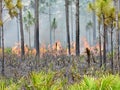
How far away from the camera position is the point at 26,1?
131 meters

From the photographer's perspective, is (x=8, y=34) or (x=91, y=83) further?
(x=8, y=34)

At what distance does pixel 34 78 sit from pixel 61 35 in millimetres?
103144

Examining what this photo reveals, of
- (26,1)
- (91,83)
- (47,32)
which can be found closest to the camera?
(91,83)

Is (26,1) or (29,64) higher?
(26,1)

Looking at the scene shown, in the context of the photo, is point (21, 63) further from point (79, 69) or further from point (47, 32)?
point (47, 32)

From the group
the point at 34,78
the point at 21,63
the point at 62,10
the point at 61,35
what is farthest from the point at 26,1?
the point at 34,78

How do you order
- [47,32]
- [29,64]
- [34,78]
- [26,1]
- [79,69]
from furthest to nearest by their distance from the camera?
[26,1], [47,32], [29,64], [79,69], [34,78]

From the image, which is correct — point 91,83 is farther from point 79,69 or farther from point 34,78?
point 79,69

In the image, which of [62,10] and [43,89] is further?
Answer: [62,10]

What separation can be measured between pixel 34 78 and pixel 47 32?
323 feet

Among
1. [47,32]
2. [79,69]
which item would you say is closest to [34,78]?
[79,69]

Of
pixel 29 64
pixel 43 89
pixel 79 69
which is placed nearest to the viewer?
pixel 43 89

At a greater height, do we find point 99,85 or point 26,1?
point 26,1

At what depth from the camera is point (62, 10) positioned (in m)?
132
